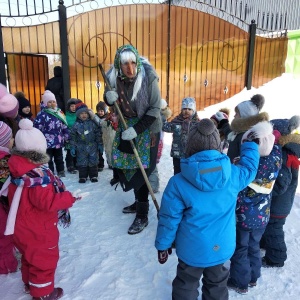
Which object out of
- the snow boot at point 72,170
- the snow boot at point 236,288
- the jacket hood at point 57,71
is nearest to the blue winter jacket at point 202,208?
the snow boot at point 236,288

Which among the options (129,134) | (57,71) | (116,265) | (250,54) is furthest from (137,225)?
(250,54)

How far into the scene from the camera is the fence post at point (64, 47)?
6323 mm

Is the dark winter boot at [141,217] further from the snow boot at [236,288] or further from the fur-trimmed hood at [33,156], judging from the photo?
the fur-trimmed hood at [33,156]

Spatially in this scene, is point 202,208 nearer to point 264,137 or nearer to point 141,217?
point 264,137

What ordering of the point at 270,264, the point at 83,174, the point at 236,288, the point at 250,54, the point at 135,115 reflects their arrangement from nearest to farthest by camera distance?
the point at 236,288
the point at 270,264
the point at 135,115
the point at 83,174
the point at 250,54

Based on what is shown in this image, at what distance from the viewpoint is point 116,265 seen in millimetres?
2447

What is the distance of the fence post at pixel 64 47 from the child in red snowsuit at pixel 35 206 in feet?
16.0

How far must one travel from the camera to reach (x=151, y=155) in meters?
2.96

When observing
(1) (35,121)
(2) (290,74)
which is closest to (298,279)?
(1) (35,121)

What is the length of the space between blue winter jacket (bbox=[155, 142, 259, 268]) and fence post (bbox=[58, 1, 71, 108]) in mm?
5403

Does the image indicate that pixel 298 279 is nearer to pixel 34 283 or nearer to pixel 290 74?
pixel 34 283

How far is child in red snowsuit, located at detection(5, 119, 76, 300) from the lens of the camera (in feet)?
6.12

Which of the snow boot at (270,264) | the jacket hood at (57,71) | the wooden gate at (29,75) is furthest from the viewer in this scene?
the wooden gate at (29,75)

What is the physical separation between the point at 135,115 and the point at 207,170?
4.52 feet
